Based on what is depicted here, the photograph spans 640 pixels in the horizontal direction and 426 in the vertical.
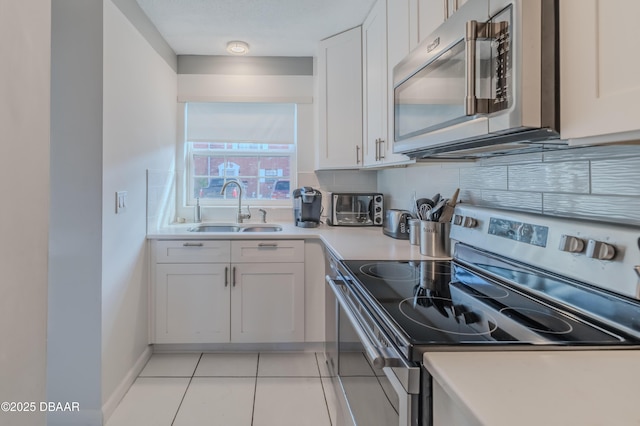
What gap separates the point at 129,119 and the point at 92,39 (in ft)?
1.52

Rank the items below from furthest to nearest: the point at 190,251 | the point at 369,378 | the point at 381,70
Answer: the point at 190,251 → the point at 381,70 → the point at 369,378

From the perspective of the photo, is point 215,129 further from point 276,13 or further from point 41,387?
point 41,387

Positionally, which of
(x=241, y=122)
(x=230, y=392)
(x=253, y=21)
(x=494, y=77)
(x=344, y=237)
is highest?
(x=253, y=21)

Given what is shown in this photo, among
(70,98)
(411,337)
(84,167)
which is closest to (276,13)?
(70,98)

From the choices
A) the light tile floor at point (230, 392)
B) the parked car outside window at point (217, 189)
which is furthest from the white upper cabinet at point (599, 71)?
the parked car outside window at point (217, 189)

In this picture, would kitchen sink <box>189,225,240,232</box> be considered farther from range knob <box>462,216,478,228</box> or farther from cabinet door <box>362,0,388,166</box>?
range knob <box>462,216,478,228</box>

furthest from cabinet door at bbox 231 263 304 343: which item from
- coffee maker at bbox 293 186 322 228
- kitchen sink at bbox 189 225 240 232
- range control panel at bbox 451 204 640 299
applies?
range control panel at bbox 451 204 640 299

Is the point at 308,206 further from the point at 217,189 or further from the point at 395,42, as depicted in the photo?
the point at 395,42

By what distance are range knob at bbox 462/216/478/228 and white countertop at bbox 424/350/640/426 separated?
0.72 m

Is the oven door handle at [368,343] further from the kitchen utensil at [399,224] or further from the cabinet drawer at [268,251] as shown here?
the cabinet drawer at [268,251]

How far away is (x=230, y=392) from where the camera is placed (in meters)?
2.04

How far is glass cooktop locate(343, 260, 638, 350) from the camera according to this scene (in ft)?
2.51

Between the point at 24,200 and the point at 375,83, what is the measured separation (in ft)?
6.43

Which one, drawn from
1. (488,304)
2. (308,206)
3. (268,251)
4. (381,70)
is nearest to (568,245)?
(488,304)
